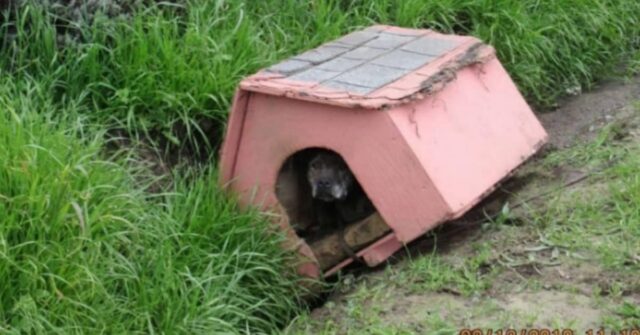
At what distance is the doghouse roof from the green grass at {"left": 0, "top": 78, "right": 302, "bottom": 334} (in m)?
0.50

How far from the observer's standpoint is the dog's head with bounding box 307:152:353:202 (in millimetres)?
4223

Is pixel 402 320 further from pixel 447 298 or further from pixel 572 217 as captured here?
pixel 572 217

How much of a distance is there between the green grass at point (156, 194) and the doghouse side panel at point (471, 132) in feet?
0.89

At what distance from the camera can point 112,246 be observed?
11.7ft

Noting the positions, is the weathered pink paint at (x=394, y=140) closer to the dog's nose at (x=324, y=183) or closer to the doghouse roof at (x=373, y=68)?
the doghouse roof at (x=373, y=68)

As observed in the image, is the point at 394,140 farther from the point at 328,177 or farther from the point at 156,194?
the point at 156,194

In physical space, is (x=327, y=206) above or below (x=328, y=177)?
below

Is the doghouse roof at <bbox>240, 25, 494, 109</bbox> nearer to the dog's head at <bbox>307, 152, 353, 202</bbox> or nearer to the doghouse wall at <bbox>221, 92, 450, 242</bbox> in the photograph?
the doghouse wall at <bbox>221, 92, 450, 242</bbox>

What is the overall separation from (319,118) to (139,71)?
83 centimetres

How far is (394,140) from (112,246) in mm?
1061

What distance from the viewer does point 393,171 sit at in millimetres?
3971
